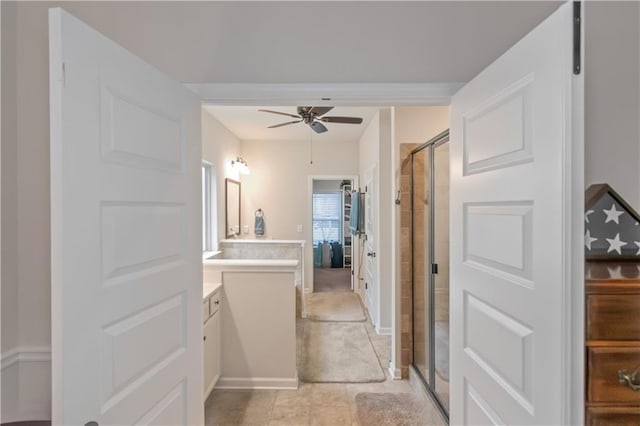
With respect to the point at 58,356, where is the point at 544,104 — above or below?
above

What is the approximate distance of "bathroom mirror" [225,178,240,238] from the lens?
4.67 metres

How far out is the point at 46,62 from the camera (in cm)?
127

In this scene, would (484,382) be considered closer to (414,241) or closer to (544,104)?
(544,104)

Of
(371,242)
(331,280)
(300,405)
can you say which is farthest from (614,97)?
(331,280)

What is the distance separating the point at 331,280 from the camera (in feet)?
22.0

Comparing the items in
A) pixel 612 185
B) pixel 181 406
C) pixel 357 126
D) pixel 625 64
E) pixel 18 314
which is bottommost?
pixel 181 406

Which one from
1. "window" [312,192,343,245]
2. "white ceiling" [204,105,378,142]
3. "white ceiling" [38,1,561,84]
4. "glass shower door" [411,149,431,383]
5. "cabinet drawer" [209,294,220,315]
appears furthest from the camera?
"window" [312,192,343,245]

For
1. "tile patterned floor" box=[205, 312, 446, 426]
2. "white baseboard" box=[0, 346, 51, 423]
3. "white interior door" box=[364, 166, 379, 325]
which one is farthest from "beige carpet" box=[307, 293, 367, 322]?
"white baseboard" box=[0, 346, 51, 423]

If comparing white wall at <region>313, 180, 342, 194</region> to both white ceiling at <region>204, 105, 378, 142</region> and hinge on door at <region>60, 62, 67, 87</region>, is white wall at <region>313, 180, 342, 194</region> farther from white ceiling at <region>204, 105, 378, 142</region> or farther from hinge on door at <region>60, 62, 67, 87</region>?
hinge on door at <region>60, 62, 67, 87</region>

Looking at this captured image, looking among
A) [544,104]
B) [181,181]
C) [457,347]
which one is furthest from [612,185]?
[181,181]

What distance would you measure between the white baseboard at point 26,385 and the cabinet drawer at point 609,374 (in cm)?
194

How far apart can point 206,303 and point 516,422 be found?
2003 millimetres

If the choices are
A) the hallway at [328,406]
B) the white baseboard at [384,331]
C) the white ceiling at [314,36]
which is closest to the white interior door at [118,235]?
the white ceiling at [314,36]

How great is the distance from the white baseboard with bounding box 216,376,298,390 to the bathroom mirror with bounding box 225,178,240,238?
7.59ft
